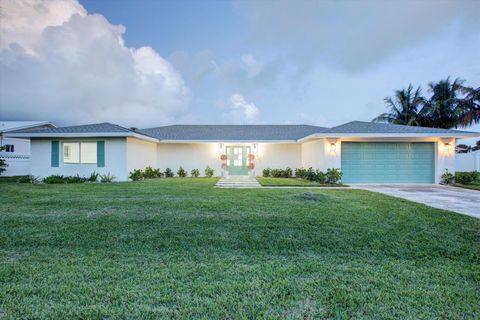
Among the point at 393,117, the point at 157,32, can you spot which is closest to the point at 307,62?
the point at 157,32

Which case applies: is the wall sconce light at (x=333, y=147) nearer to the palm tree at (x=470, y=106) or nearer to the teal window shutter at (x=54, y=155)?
the palm tree at (x=470, y=106)

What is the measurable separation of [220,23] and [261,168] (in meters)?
9.30

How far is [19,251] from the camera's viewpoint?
11.2 ft

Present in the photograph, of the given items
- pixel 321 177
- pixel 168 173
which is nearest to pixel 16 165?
pixel 168 173

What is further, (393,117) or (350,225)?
(393,117)

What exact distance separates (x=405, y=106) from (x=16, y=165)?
3350 centimetres

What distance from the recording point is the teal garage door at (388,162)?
1231 cm

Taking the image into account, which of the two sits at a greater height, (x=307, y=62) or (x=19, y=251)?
(x=307, y=62)

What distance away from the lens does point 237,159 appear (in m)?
16.4

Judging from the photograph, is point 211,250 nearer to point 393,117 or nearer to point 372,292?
point 372,292

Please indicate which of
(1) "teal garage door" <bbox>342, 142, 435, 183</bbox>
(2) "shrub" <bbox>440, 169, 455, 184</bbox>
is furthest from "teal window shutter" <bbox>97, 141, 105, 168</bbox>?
(2) "shrub" <bbox>440, 169, 455, 184</bbox>

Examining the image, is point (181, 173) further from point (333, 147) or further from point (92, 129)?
point (333, 147)

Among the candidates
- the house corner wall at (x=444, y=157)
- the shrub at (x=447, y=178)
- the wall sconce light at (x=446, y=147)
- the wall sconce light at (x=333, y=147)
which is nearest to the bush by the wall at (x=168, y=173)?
the wall sconce light at (x=333, y=147)

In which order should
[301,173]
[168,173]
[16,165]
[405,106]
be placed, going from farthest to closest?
1. [405,106]
2. [16,165]
3. [168,173]
4. [301,173]
